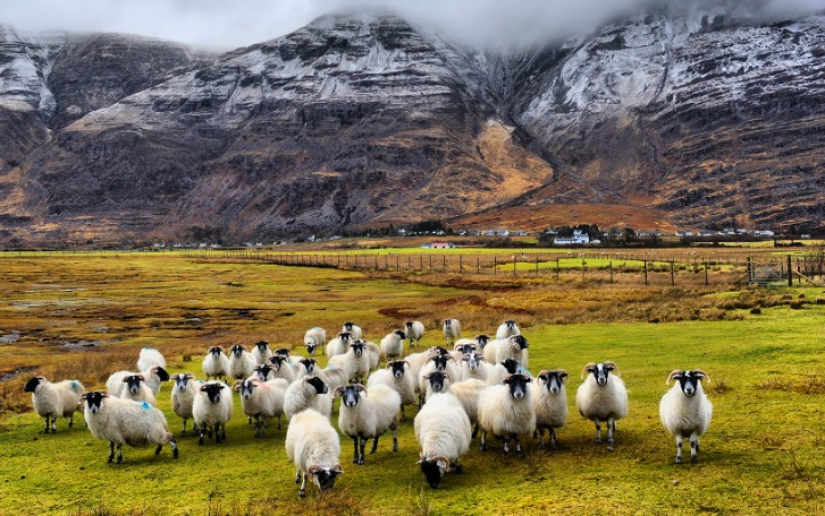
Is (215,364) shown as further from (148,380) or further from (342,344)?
(342,344)

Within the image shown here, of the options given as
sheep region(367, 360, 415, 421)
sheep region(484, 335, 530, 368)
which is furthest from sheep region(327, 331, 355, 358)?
sheep region(367, 360, 415, 421)

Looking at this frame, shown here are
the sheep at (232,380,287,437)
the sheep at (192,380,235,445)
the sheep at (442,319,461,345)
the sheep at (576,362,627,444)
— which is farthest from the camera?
the sheep at (442,319,461,345)

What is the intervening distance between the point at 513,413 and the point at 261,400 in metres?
6.85

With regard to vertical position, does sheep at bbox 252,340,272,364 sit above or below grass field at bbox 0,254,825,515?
above

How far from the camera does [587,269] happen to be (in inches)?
2950

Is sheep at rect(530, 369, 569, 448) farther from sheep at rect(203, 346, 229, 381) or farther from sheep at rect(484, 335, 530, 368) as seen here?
sheep at rect(203, 346, 229, 381)

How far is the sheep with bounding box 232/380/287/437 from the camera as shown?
16391 mm

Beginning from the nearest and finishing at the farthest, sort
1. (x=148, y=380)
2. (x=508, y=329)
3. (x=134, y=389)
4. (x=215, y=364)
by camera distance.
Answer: (x=134, y=389)
(x=148, y=380)
(x=215, y=364)
(x=508, y=329)

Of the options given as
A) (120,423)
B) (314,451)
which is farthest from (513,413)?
(120,423)

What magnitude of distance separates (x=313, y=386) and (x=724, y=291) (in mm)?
36458

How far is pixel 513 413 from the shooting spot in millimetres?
13289

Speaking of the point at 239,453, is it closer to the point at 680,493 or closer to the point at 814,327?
the point at 680,493

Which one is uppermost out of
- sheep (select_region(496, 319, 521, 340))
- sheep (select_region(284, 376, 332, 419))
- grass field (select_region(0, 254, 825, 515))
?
sheep (select_region(496, 319, 521, 340))

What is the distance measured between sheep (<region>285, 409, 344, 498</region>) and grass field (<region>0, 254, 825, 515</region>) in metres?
0.31
